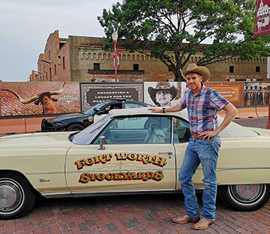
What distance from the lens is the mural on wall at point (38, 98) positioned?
39.7 ft

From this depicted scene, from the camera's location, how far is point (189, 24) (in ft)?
81.9

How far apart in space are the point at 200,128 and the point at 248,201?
1.35 m

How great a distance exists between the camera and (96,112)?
8188 millimetres

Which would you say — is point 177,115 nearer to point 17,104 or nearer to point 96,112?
point 96,112

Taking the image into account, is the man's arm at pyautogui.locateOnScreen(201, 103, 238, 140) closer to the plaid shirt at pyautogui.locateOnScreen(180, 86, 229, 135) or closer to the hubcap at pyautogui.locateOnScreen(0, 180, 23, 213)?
the plaid shirt at pyautogui.locateOnScreen(180, 86, 229, 135)

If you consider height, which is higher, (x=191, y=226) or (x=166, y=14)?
(x=166, y=14)

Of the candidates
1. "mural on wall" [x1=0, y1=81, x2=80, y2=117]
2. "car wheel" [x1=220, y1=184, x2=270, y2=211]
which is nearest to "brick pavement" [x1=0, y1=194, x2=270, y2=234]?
"car wheel" [x1=220, y1=184, x2=270, y2=211]

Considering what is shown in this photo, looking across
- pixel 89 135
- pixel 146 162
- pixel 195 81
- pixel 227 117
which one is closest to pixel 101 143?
pixel 89 135

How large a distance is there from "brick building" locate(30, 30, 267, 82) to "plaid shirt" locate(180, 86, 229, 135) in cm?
2638

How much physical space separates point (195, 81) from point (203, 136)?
24.4 inches

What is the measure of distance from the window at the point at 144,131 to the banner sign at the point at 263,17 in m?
5.12

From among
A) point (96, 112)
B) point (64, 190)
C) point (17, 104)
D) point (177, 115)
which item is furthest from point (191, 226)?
point (17, 104)

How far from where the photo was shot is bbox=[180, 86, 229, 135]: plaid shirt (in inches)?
100.0

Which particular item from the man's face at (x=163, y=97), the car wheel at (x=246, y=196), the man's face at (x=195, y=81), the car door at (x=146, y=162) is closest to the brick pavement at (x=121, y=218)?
the car wheel at (x=246, y=196)
